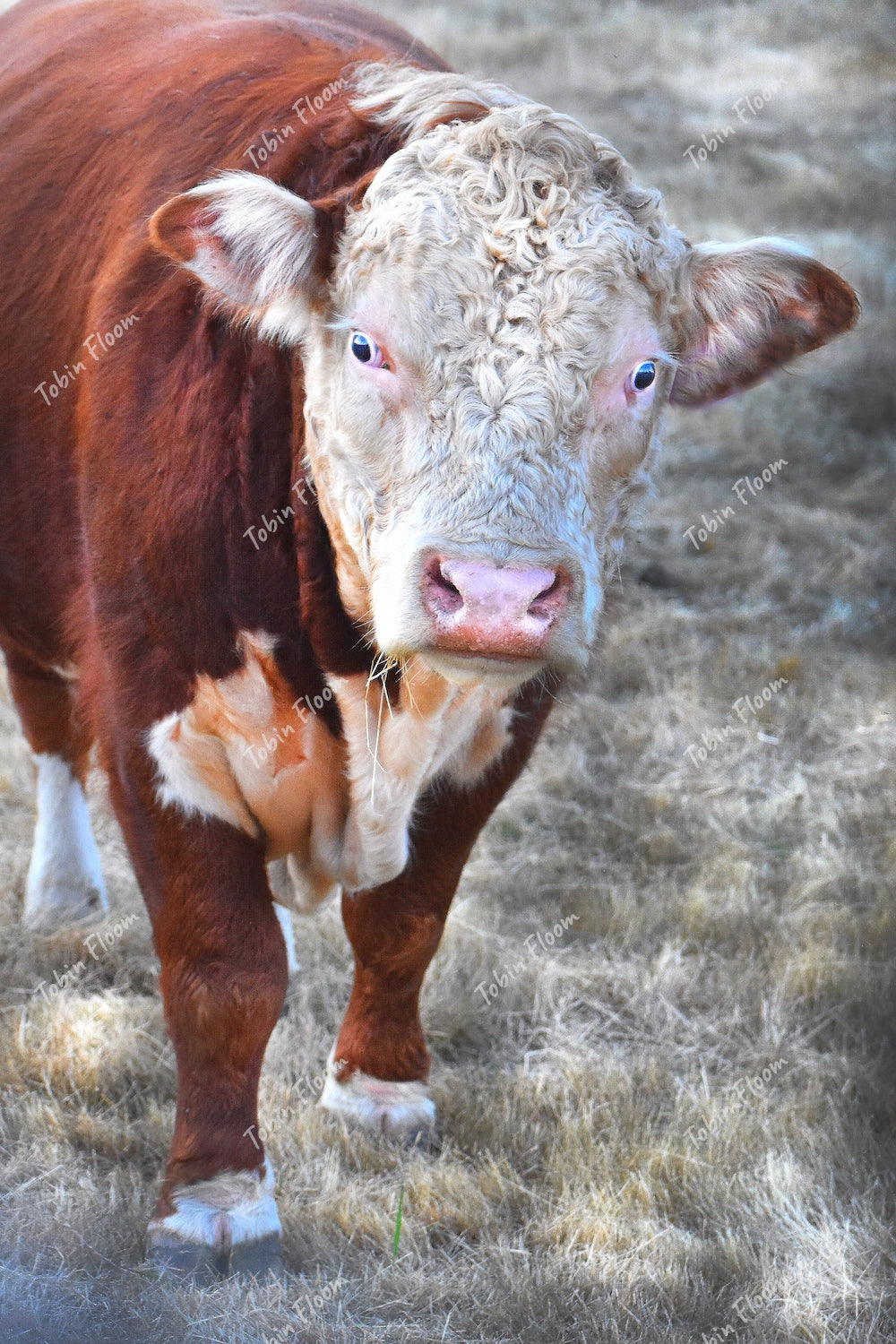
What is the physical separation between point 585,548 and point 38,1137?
165 centimetres

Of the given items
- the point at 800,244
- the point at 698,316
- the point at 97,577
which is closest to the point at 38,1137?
the point at 97,577

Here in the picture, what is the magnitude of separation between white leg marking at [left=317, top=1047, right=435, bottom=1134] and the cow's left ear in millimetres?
1575

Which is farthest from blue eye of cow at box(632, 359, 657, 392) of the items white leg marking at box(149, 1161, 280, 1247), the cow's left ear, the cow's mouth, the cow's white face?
white leg marking at box(149, 1161, 280, 1247)

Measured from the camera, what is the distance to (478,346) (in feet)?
6.49

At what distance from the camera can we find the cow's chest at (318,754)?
2.38 meters

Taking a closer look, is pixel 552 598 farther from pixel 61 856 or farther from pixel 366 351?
pixel 61 856

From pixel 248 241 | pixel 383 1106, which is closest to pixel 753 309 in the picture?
pixel 248 241

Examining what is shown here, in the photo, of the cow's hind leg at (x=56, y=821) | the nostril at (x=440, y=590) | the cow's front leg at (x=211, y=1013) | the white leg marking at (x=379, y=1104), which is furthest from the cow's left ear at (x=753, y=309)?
the cow's hind leg at (x=56, y=821)

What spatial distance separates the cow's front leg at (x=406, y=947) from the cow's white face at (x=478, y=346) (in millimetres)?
589

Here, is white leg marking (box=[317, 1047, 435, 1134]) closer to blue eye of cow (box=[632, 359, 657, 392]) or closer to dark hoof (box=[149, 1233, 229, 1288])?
dark hoof (box=[149, 1233, 229, 1288])

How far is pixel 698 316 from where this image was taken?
2375 mm

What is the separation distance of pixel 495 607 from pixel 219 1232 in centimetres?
135

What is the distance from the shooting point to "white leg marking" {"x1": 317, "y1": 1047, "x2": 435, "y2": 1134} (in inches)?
115

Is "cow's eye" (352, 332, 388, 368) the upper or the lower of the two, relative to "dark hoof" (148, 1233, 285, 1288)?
upper
